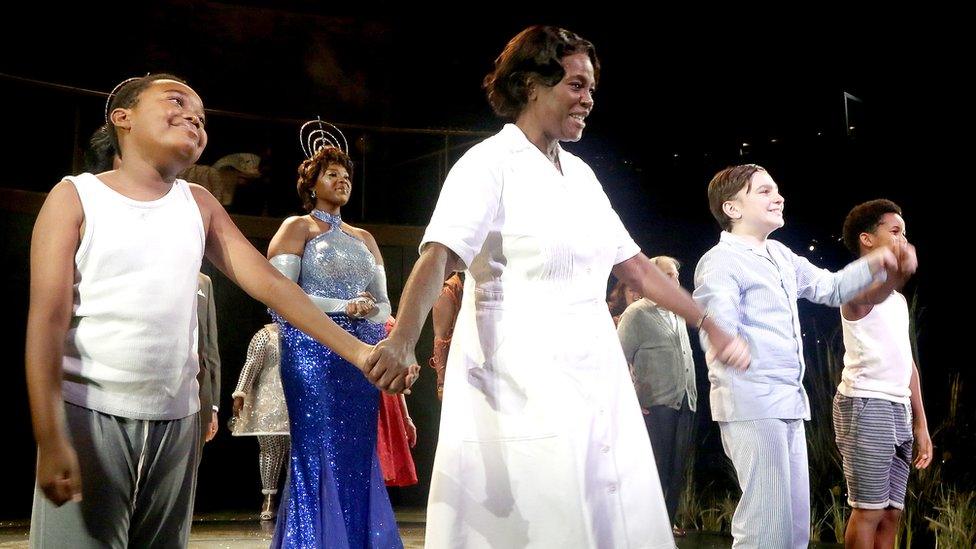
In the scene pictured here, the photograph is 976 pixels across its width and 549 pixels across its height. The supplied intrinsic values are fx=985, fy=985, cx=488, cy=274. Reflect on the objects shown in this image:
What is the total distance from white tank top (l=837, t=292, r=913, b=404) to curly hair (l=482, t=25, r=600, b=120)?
6.85ft

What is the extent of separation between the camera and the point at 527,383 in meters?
2.06

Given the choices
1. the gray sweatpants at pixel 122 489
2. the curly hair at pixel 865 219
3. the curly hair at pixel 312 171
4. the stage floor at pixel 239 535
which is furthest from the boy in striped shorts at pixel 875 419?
the gray sweatpants at pixel 122 489

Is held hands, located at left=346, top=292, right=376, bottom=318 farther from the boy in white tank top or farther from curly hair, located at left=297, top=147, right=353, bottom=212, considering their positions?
the boy in white tank top

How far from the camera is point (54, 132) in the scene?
6.74 m

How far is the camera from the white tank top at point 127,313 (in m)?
1.83

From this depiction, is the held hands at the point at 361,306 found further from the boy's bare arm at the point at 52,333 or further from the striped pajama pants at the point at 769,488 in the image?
the boy's bare arm at the point at 52,333

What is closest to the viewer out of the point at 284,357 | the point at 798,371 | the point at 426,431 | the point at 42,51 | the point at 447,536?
the point at 447,536

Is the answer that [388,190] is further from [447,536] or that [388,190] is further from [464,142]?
[447,536]

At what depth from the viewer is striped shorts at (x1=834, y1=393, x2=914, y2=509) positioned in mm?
3842

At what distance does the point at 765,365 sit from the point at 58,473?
2.15 meters

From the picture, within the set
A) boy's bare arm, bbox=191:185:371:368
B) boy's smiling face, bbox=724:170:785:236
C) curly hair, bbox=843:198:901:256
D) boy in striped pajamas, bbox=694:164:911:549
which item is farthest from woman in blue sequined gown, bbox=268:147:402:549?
curly hair, bbox=843:198:901:256

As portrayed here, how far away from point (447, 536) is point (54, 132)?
5708mm

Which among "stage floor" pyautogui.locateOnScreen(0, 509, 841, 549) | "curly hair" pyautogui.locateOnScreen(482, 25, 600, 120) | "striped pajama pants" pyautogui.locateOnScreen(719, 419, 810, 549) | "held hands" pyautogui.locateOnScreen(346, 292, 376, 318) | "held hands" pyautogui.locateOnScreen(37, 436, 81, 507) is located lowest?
"stage floor" pyautogui.locateOnScreen(0, 509, 841, 549)

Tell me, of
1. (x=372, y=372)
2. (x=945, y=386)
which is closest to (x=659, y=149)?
(x=945, y=386)
